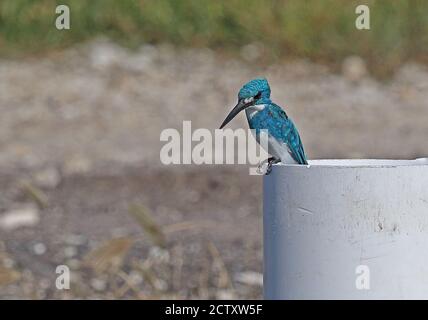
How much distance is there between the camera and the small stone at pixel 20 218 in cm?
872

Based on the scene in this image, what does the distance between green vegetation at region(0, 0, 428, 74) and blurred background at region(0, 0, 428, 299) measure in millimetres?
13

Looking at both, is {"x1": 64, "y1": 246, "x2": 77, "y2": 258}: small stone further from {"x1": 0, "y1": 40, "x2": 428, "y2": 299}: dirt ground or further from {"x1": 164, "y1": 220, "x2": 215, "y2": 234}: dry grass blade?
{"x1": 164, "y1": 220, "x2": 215, "y2": 234}: dry grass blade

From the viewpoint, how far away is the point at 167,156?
1033cm

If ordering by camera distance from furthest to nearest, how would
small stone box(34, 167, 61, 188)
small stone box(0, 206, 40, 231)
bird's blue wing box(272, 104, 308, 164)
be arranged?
small stone box(34, 167, 61, 188) → small stone box(0, 206, 40, 231) → bird's blue wing box(272, 104, 308, 164)

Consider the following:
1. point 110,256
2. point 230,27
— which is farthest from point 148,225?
point 230,27

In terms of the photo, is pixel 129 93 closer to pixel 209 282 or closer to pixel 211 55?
pixel 211 55

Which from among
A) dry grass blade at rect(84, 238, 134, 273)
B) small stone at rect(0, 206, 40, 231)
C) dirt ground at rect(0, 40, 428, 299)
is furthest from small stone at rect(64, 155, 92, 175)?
dry grass blade at rect(84, 238, 134, 273)

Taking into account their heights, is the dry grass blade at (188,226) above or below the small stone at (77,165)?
below

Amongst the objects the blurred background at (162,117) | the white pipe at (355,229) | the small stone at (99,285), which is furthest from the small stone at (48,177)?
the white pipe at (355,229)

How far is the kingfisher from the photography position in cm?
469

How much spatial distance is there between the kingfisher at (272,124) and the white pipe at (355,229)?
1.53ft

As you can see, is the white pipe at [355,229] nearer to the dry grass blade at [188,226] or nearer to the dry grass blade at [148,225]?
the dry grass blade at [148,225]

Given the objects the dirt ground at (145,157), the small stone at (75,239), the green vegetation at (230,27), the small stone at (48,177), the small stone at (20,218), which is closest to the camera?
the dirt ground at (145,157)
